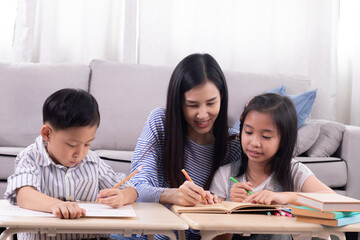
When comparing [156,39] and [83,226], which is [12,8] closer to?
[156,39]

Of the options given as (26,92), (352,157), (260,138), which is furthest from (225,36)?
(260,138)

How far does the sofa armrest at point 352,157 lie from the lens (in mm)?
2594

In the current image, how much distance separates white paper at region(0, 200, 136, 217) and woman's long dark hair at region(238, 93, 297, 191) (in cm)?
60

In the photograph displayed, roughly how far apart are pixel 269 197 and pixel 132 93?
5.67 feet

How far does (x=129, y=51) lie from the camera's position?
3.43 m

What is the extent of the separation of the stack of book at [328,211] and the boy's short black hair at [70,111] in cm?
57

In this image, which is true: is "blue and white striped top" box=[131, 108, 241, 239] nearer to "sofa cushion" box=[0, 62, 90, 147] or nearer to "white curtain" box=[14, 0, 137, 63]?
"sofa cushion" box=[0, 62, 90, 147]

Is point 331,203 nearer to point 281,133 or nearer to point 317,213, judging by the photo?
point 317,213

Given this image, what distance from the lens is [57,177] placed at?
132 cm

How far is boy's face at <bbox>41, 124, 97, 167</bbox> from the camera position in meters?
1.27

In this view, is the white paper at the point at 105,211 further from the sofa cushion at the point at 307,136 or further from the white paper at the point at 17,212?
the sofa cushion at the point at 307,136

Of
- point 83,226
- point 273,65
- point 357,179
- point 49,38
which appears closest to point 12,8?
point 49,38

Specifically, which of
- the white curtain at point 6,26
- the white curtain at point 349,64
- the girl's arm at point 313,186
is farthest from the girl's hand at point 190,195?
the white curtain at point 349,64

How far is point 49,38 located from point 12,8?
0.33 meters
